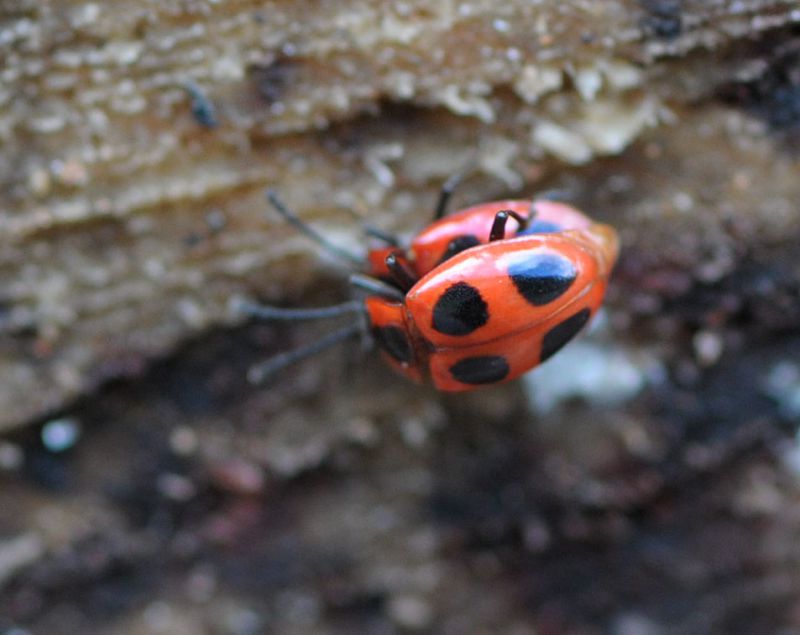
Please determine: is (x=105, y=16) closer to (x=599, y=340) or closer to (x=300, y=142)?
(x=300, y=142)

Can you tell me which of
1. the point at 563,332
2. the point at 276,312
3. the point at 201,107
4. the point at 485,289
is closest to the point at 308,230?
the point at 276,312

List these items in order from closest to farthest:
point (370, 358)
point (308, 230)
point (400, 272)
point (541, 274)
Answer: point (541, 274) → point (400, 272) → point (308, 230) → point (370, 358)

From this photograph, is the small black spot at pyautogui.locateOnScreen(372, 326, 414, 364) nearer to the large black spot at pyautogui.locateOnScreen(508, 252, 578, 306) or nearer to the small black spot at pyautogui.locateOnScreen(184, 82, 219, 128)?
the large black spot at pyautogui.locateOnScreen(508, 252, 578, 306)

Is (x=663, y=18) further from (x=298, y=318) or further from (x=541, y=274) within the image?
(x=298, y=318)

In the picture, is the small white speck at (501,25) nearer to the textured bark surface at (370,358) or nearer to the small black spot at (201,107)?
the textured bark surface at (370,358)

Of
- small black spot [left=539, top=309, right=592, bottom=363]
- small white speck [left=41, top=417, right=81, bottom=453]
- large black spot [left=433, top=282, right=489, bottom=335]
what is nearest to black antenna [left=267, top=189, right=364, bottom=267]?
large black spot [left=433, top=282, right=489, bottom=335]

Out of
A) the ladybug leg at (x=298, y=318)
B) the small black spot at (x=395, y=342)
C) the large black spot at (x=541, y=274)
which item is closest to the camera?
the large black spot at (x=541, y=274)

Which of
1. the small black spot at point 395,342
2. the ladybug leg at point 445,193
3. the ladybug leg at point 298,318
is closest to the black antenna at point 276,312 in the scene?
the ladybug leg at point 298,318
